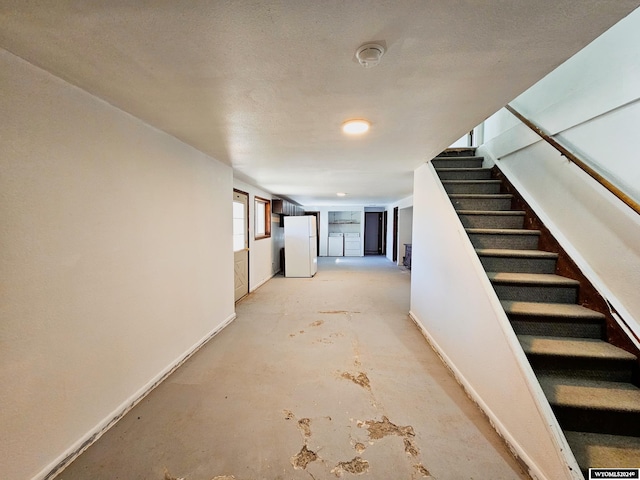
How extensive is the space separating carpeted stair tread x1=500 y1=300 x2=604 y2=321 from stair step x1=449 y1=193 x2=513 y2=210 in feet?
3.99

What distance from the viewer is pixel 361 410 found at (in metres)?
1.70

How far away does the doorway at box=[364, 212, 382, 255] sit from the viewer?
1065 centimetres

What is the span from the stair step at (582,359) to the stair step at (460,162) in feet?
8.05

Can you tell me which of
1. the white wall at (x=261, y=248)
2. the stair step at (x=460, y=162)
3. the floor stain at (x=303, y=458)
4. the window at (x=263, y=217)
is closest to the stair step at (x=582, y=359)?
the floor stain at (x=303, y=458)

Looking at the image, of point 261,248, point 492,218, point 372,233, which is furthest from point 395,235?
point 492,218

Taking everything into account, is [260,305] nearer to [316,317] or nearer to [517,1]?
[316,317]

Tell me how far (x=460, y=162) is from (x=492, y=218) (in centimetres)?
117

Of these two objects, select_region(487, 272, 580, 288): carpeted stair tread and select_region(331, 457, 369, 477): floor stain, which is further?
select_region(487, 272, 580, 288): carpeted stair tread

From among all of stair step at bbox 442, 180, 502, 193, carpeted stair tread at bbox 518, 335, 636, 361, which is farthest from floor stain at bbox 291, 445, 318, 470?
stair step at bbox 442, 180, 502, 193

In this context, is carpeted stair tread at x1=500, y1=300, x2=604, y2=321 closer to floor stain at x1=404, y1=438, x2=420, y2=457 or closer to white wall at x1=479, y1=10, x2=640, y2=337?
white wall at x1=479, y1=10, x2=640, y2=337

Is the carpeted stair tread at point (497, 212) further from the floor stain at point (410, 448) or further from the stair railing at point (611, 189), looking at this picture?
the floor stain at point (410, 448)

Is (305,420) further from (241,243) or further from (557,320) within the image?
(241,243)

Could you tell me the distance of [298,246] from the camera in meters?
6.09

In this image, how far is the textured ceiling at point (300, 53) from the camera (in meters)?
0.84
